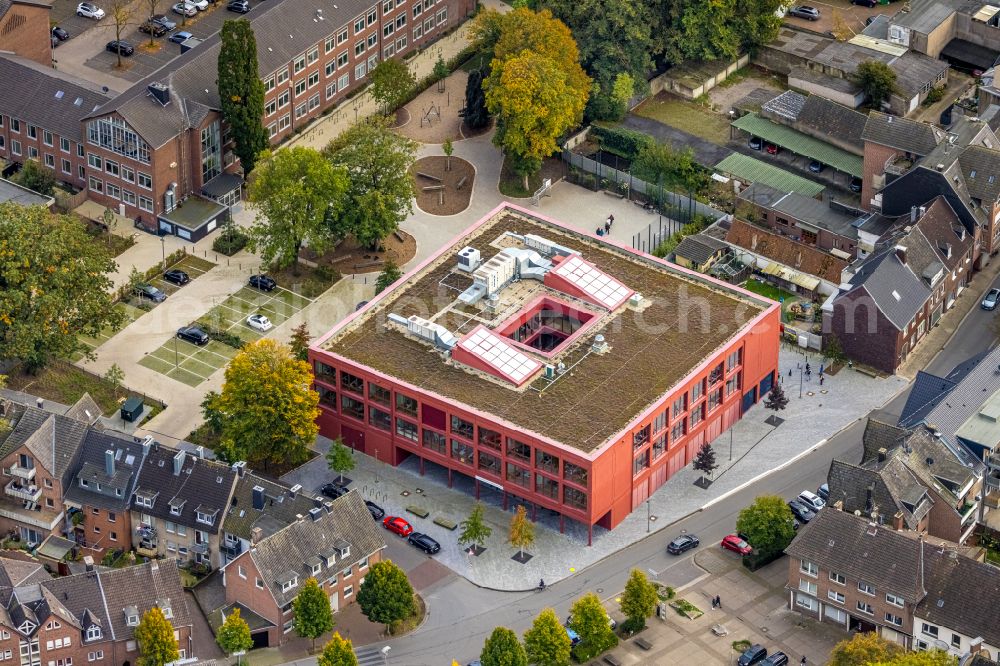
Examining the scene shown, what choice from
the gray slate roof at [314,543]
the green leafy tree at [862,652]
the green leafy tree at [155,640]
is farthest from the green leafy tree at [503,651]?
the green leafy tree at [155,640]

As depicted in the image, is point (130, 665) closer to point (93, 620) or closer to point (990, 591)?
point (93, 620)

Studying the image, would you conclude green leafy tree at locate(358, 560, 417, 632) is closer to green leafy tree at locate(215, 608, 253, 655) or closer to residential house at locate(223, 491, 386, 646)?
residential house at locate(223, 491, 386, 646)

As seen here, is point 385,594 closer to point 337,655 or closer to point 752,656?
point 337,655

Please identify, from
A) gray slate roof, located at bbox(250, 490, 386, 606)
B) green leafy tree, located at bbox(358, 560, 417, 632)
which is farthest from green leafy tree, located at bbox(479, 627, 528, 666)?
gray slate roof, located at bbox(250, 490, 386, 606)

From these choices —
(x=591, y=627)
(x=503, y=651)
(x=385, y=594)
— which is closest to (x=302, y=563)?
(x=385, y=594)

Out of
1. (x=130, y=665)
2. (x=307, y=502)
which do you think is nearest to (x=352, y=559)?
(x=307, y=502)

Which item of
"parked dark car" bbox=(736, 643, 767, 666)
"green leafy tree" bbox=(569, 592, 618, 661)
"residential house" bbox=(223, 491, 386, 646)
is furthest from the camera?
"residential house" bbox=(223, 491, 386, 646)

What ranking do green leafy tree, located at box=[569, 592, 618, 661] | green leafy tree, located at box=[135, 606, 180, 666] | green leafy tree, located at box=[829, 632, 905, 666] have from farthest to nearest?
green leafy tree, located at box=[569, 592, 618, 661], green leafy tree, located at box=[135, 606, 180, 666], green leafy tree, located at box=[829, 632, 905, 666]

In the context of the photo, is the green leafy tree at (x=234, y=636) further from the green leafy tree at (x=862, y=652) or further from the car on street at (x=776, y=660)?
the green leafy tree at (x=862, y=652)
